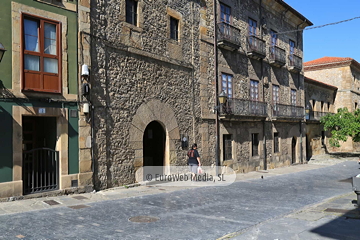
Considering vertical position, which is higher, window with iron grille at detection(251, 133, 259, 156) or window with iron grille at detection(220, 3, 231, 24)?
window with iron grille at detection(220, 3, 231, 24)

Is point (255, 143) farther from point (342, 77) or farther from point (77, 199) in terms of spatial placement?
point (342, 77)

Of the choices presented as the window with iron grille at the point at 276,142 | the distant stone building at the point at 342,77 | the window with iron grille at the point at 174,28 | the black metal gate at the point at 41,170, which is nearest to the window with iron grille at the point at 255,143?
the window with iron grille at the point at 276,142

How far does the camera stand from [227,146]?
50.5ft

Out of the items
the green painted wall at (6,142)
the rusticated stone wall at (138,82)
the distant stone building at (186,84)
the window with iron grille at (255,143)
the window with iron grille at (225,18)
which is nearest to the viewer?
the green painted wall at (6,142)

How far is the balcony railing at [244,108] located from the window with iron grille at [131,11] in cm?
567

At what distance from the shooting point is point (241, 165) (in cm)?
1617

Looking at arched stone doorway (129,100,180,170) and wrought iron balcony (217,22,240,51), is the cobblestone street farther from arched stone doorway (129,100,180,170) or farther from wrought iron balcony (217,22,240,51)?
wrought iron balcony (217,22,240,51)

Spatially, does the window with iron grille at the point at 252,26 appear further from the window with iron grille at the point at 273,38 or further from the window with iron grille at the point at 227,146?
the window with iron grille at the point at 227,146

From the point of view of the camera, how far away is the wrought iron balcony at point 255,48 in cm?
1702

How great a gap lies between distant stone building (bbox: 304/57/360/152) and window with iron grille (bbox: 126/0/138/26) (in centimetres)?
2507

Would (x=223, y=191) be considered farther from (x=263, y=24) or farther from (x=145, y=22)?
(x=263, y=24)

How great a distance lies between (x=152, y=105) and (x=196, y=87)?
277cm

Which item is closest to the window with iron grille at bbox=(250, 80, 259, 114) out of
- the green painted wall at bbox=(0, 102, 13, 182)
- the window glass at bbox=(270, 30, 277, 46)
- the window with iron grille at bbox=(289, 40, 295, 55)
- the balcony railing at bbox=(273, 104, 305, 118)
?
the balcony railing at bbox=(273, 104, 305, 118)

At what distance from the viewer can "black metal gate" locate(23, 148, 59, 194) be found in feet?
27.2
